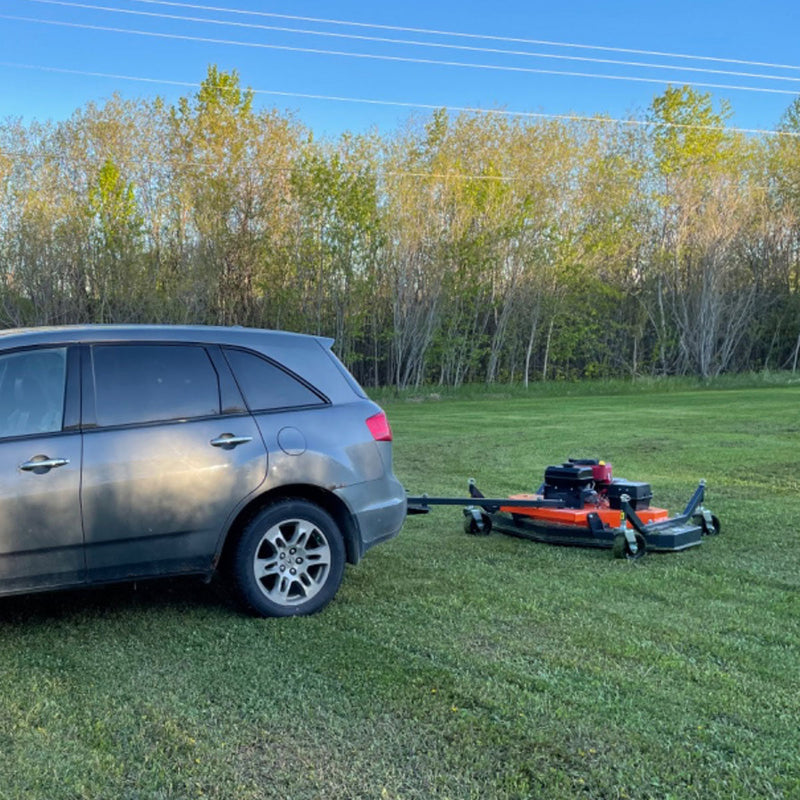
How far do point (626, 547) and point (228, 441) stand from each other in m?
3.22

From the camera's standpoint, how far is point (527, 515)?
7.31m

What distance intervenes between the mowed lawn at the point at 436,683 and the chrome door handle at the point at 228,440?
103 cm

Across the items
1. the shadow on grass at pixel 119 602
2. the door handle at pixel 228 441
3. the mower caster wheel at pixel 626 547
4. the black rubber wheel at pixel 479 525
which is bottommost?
the shadow on grass at pixel 119 602

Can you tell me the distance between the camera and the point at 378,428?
552 cm

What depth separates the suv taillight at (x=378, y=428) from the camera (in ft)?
18.0

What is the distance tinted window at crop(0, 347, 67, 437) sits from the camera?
4535mm

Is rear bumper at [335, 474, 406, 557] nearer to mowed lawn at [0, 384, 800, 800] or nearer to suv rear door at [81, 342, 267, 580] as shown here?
mowed lawn at [0, 384, 800, 800]

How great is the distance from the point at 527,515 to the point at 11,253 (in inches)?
995

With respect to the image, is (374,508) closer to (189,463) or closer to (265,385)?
(265,385)

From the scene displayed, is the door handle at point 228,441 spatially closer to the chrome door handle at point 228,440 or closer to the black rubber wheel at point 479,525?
the chrome door handle at point 228,440

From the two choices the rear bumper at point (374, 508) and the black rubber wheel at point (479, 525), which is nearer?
the rear bumper at point (374, 508)

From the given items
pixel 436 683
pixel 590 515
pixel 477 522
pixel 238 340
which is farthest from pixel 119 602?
pixel 590 515

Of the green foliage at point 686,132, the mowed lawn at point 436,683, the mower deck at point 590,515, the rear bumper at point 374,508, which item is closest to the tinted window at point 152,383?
the rear bumper at point 374,508

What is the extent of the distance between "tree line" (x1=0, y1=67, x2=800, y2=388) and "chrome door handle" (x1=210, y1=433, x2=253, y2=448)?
24461 mm
